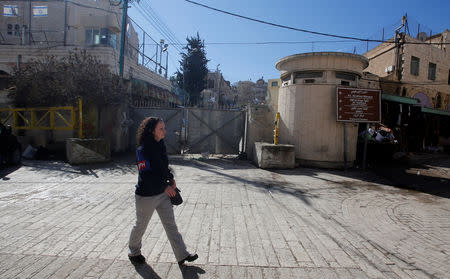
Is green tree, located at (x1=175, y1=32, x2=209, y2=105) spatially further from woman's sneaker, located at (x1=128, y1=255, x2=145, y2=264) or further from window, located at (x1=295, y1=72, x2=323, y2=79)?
woman's sneaker, located at (x1=128, y1=255, x2=145, y2=264)

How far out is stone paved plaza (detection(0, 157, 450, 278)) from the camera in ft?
8.90

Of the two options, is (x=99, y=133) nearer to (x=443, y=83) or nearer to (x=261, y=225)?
(x=261, y=225)

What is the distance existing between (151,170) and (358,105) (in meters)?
8.24

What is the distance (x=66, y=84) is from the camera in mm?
9703

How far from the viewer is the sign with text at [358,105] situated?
843 centimetres

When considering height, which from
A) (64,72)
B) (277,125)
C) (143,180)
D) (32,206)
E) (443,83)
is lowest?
(32,206)

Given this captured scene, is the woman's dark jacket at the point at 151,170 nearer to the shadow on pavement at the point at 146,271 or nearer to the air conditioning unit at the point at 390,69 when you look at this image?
the shadow on pavement at the point at 146,271

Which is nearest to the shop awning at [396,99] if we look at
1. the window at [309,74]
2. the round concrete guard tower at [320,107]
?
the round concrete guard tower at [320,107]

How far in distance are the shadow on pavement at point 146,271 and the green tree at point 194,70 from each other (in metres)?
28.5

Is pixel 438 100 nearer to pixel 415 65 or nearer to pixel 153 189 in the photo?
pixel 415 65

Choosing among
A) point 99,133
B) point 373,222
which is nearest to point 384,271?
point 373,222

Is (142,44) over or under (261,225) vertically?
over

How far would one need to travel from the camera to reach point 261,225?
3.93 metres

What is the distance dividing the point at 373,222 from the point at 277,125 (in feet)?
16.8
